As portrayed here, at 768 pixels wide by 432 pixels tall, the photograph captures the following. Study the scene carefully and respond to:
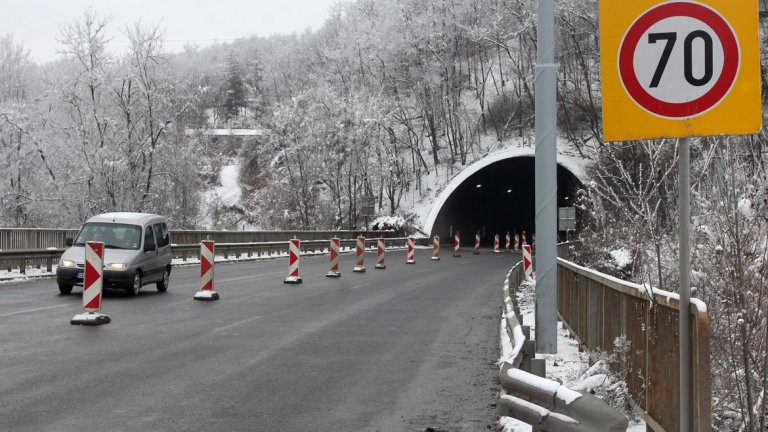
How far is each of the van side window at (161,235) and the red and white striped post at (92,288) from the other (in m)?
5.50

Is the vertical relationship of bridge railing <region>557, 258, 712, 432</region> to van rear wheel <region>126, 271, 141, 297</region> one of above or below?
above

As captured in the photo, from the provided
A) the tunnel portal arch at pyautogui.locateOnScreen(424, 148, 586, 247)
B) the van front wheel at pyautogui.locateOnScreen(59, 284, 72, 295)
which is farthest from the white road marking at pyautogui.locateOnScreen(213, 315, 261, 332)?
the tunnel portal arch at pyautogui.locateOnScreen(424, 148, 586, 247)

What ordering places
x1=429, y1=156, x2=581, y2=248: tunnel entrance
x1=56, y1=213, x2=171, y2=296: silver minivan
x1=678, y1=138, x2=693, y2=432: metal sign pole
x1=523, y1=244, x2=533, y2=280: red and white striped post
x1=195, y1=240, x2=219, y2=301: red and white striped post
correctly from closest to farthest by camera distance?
x1=678, y1=138, x2=693, y2=432: metal sign pole → x1=56, y1=213, x2=171, y2=296: silver minivan → x1=195, y1=240, x2=219, y2=301: red and white striped post → x1=523, y1=244, x2=533, y2=280: red and white striped post → x1=429, y1=156, x2=581, y2=248: tunnel entrance

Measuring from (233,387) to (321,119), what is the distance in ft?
170

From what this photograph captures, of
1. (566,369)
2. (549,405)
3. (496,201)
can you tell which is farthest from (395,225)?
(549,405)

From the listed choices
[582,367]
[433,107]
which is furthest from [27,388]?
[433,107]

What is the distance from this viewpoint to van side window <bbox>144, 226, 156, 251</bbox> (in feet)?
58.4

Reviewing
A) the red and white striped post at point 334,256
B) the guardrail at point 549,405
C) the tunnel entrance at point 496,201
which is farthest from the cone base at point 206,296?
the tunnel entrance at point 496,201

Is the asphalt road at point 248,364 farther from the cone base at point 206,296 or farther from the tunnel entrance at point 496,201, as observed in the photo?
the tunnel entrance at point 496,201

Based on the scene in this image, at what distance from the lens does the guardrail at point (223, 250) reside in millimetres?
21759

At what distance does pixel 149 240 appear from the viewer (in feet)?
59.2

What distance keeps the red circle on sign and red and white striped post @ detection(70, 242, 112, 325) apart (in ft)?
33.8

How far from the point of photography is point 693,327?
4207 mm

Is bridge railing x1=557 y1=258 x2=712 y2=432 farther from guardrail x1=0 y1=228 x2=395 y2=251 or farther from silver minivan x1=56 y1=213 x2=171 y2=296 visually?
guardrail x1=0 y1=228 x2=395 y2=251
